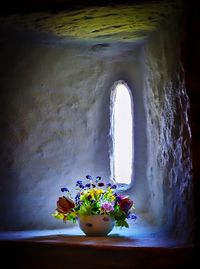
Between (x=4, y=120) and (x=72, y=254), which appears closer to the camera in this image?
(x=72, y=254)

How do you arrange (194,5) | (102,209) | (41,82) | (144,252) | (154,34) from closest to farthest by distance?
(144,252) < (194,5) < (102,209) < (154,34) < (41,82)

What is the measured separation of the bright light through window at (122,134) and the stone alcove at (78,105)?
4 centimetres

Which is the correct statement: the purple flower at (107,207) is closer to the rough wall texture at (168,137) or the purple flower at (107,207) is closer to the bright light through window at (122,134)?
the rough wall texture at (168,137)

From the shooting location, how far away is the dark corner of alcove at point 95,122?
1.63m

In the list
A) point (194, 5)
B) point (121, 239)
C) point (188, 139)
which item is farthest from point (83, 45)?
point (121, 239)

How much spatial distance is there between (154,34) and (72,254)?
105 centimetres

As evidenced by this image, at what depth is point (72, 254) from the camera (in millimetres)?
1627

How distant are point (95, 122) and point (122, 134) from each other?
0.16 m

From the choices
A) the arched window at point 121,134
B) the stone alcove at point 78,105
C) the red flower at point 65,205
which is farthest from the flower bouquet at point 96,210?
the arched window at point 121,134

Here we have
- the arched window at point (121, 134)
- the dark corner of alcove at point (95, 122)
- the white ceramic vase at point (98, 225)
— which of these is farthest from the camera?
the arched window at point (121, 134)

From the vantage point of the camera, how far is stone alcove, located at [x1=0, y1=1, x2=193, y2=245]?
189cm

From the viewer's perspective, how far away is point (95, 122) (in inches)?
88.0

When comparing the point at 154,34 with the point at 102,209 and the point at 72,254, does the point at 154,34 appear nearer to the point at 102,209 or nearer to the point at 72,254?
the point at 102,209

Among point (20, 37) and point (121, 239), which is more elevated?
point (20, 37)
